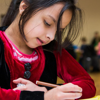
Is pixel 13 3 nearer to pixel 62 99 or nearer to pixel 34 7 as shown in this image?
pixel 34 7

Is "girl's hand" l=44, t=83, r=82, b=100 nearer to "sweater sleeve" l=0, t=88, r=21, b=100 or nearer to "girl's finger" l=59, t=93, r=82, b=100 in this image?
"girl's finger" l=59, t=93, r=82, b=100

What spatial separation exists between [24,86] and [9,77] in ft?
0.30

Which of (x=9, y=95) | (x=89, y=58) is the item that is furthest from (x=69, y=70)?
(x=89, y=58)

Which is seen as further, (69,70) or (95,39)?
(95,39)

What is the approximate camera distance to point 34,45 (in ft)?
2.09

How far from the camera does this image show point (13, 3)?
2.41 feet

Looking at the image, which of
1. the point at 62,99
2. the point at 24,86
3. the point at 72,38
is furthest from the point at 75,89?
the point at 72,38

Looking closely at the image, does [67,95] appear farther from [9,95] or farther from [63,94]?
[9,95]

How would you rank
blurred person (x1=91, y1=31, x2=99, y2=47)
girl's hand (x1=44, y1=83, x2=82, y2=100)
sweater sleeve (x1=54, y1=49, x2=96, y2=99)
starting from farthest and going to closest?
blurred person (x1=91, y1=31, x2=99, y2=47)
sweater sleeve (x1=54, y1=49, x2=96, y2=99)
girl's hand (x1=44, y1=83, x2=82, y2=100)

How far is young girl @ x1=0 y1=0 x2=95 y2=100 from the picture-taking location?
525 mm

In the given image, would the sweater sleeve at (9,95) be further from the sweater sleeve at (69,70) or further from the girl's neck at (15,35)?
the sweater sleeve at (69,70)

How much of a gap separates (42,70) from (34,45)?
153 millimetres

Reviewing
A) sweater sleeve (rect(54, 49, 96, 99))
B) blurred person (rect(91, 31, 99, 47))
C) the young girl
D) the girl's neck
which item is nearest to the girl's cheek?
the young girl

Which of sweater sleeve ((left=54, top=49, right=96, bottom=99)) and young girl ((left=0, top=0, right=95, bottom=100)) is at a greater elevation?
young girl ((left=0, top=0, right=95, bottom=100))
